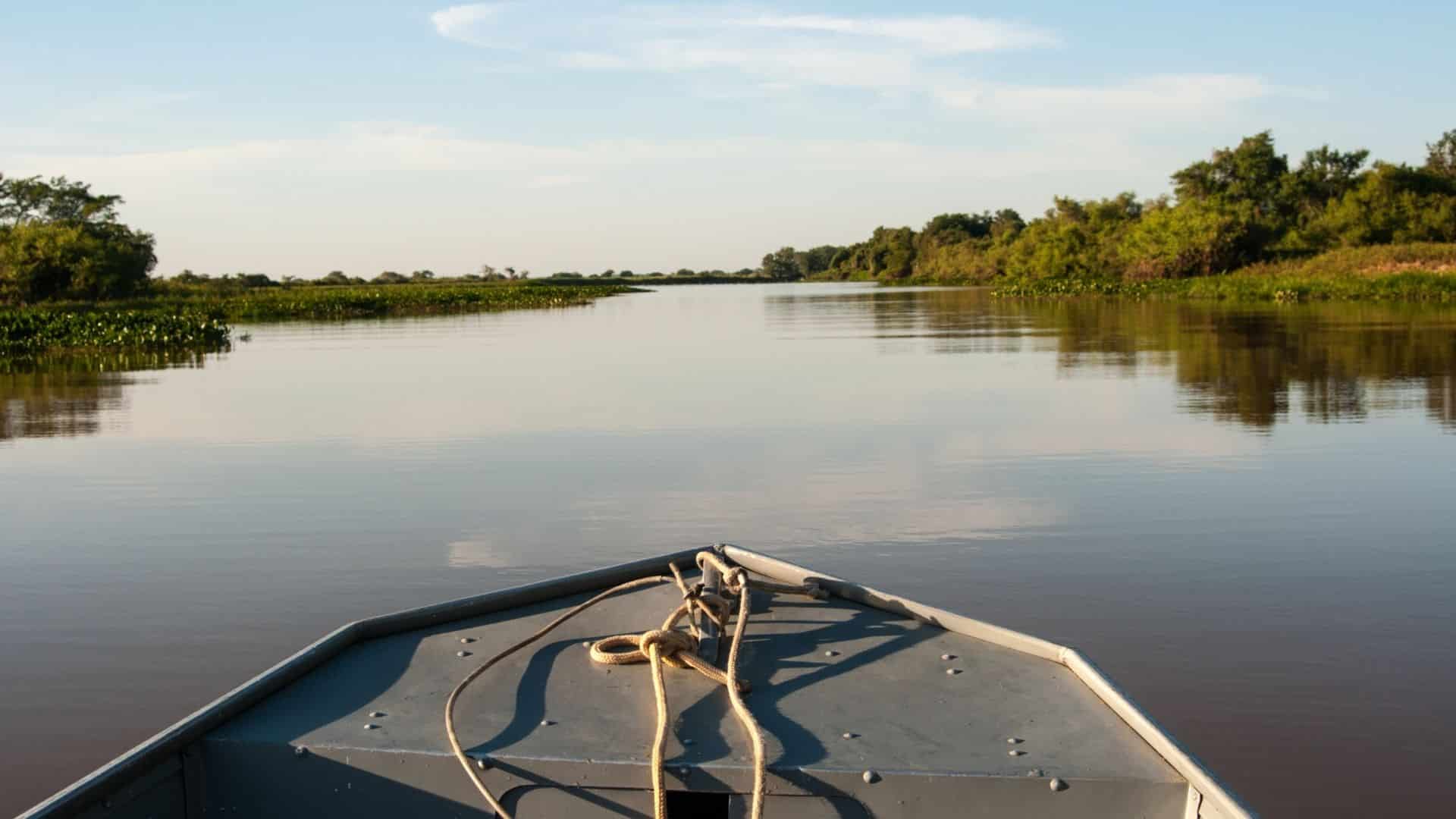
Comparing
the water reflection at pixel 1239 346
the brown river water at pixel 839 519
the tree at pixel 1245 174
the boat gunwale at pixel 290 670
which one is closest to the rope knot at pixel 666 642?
the boat gunwale at pixel 290 670

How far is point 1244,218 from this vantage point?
6222cm

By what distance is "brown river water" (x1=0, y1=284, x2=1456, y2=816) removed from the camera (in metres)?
4.99

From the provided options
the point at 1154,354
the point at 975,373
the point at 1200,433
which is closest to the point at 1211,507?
the point at 1200,433

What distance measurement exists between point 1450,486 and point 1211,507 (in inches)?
78.4

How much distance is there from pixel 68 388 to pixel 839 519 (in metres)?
15.2

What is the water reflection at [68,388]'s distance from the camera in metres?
14.2

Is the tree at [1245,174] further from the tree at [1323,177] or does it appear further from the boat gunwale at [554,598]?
the boat gunwale at [554,598]

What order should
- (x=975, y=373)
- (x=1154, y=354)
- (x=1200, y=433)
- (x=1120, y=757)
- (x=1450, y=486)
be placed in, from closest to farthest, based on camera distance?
(x=1120, y=757) → (x=1450, y=486) → (x=1200, y=433) → (x=975, y=373) → (x=1154, y=354)

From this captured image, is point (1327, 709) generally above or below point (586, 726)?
below

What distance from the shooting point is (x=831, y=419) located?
13.3 m

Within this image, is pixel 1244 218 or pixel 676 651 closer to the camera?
pixel 676 651

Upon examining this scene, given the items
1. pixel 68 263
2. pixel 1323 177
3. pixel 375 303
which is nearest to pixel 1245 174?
pixel 1323 177

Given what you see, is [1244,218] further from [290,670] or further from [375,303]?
[290,670]

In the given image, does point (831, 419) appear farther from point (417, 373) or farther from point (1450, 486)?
point (417, 373)
